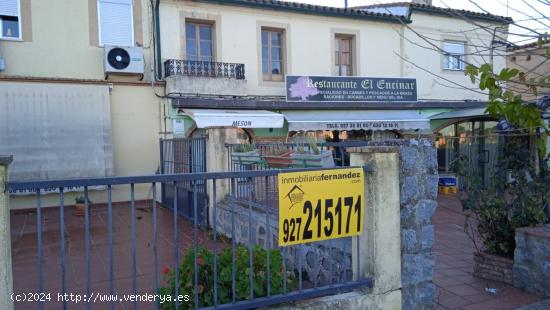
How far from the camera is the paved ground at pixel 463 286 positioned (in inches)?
171

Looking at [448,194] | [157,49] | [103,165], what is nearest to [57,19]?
[157,49]

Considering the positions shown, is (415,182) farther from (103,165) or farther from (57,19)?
(57,19)

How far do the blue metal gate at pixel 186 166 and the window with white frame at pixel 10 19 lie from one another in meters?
4.48

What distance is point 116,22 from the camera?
11.5 meters

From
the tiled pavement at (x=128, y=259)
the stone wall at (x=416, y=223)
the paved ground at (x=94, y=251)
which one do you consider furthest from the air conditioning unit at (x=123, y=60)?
the stone wall at (x=416, y=223)

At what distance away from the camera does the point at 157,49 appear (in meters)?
11.9

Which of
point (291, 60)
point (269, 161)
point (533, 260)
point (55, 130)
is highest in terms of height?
point (291, 60)

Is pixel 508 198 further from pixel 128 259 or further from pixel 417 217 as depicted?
pixel 128 259

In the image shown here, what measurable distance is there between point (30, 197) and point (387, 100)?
1095 cm

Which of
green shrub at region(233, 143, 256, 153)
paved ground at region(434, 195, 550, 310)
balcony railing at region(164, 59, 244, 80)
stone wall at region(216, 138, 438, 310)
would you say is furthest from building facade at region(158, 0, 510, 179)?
stone wall at region(216, 138, 438, 310)

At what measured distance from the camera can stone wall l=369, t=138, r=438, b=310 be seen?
4.02 meters

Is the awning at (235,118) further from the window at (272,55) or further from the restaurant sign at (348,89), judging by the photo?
the window at (272,55)

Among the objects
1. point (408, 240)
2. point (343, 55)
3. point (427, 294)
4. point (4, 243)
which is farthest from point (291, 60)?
point (4, 243)

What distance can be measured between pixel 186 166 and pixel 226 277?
5.73m
